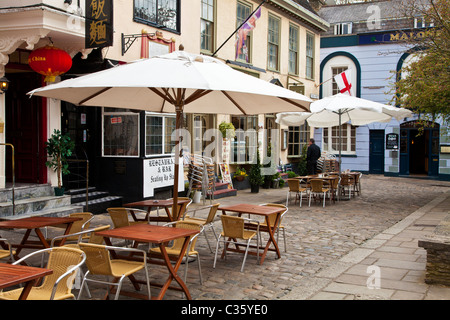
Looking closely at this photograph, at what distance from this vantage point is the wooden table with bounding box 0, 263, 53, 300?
3.45 meters

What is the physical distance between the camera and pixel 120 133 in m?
11.4

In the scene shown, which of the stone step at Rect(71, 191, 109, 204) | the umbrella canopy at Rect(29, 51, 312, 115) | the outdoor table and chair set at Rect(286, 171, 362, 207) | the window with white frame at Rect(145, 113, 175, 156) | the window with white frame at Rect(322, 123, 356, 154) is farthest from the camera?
the window with white frame at Rect(322, 123, 356, 154)

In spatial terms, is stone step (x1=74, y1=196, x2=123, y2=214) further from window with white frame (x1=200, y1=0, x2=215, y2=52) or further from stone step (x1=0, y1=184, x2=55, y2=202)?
window with white frame (x1=200, y1=0, x2=215, y2=52)

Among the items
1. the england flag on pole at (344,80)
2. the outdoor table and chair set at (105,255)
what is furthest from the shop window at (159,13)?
the england flag on pole at (344,80)

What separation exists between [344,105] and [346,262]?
6.43 meters

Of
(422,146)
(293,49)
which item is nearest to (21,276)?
(293,49)

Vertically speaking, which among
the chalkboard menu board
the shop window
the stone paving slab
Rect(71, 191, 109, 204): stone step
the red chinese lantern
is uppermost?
the shop window

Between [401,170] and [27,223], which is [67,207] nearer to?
[27,223]

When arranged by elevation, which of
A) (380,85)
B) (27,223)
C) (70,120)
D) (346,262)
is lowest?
(346,262)

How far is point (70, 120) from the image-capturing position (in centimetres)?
1098

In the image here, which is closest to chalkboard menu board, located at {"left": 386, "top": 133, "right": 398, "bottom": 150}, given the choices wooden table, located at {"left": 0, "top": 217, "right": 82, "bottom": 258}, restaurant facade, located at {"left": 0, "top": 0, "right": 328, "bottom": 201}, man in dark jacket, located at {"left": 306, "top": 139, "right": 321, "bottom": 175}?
man in dark jacket, located at {"left": 306, "top": 139, "right": 321, "bottom": 175}

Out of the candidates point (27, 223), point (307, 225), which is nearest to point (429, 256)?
point (307, 225)

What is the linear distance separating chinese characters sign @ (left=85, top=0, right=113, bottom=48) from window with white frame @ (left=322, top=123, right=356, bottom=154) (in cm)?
1844

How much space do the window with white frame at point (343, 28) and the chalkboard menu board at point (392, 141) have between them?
20.3 feet
